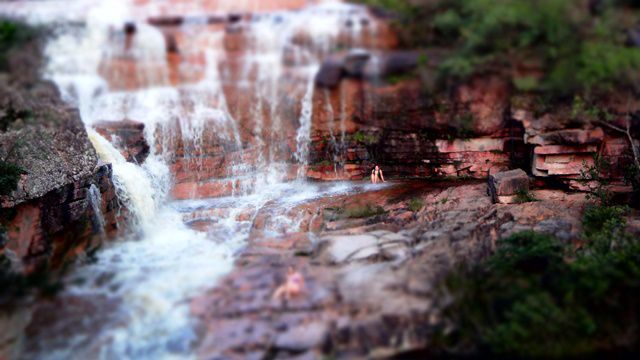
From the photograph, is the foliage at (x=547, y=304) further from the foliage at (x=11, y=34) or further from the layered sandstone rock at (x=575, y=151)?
the foliage at (x=11, y=34)

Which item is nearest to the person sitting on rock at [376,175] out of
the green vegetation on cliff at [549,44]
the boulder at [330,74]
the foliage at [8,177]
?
the boulder at [330,74]

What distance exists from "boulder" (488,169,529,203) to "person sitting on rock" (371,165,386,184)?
329cm

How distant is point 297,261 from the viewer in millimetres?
11219

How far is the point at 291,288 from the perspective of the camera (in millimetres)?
9906

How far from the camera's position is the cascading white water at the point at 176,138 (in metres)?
9.82

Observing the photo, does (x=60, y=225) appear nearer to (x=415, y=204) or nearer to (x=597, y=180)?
(x=415, y=204)

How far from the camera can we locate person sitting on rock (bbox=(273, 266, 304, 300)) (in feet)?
32.5

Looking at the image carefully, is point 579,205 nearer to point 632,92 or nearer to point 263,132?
point 632,92

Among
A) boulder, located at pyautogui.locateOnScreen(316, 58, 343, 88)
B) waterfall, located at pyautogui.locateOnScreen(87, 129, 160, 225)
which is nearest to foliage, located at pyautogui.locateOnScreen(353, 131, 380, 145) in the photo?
boulder, located at pyautogui.locateOnScreen(316, 58, 343, 88)

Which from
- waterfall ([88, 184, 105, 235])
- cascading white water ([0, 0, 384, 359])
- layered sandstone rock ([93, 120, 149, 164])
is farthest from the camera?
layered sandstone rock ([93, 120, 149, 164])

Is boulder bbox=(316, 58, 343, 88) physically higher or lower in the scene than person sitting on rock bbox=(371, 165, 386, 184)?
higher

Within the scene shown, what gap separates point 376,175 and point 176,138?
582 cm

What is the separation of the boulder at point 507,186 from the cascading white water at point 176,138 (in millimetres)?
3958

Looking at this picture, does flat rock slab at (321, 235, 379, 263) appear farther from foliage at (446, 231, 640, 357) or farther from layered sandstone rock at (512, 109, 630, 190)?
layered sandstone rock at (512, 109, 630, 190)
